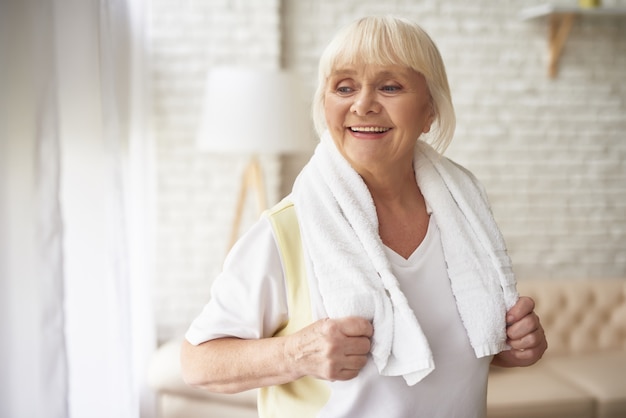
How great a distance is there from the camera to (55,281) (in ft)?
4.34

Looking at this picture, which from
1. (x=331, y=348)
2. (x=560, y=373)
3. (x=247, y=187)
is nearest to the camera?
(x=331, y=348)

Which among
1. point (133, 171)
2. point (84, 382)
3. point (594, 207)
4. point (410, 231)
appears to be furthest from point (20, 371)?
point (594, 207)

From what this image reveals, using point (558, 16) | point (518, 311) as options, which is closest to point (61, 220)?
point (518, 311)

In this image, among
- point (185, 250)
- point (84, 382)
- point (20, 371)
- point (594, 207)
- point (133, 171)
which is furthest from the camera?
point (594, 207)

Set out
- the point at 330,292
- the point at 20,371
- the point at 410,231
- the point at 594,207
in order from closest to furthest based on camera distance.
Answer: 1. the point at 330,292
2. the point at 410,231
3. the point at 20,371
4. the point at 594,207

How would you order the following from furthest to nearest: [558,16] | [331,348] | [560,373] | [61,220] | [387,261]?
1. [558,16]
2. [560,373]
3. [61,220]
4. [387,261]
5. [331,348]

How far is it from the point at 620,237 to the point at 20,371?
11.7 feet

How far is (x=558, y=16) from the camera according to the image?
11.9 feet

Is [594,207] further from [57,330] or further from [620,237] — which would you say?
[57,330]

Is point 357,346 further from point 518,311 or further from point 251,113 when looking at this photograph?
point 251,113

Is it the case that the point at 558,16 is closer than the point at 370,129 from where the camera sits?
No

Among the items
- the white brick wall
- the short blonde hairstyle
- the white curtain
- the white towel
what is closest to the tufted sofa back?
the white brick wall

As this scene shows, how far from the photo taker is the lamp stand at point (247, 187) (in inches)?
126

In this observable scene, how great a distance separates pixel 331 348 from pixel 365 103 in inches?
15.5
